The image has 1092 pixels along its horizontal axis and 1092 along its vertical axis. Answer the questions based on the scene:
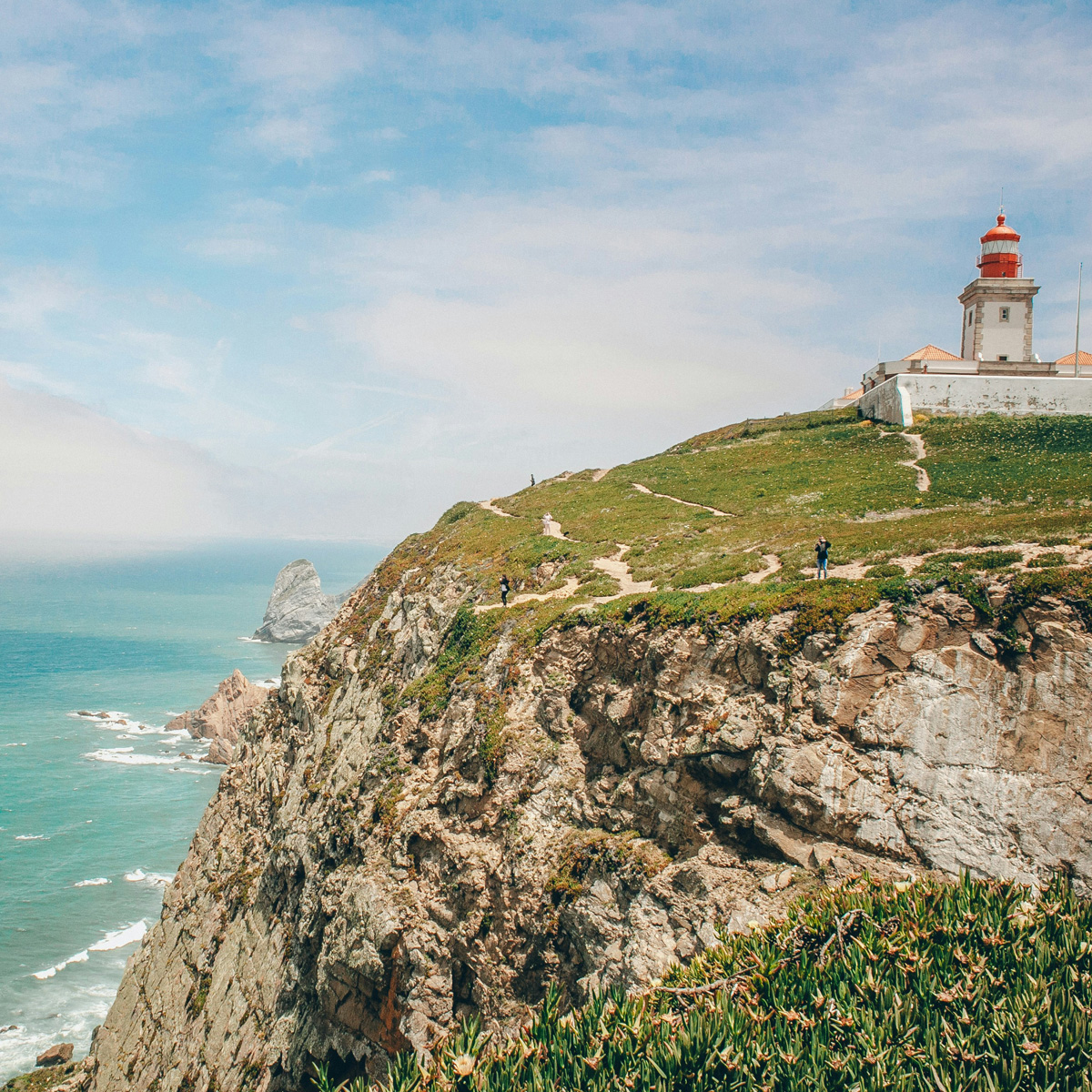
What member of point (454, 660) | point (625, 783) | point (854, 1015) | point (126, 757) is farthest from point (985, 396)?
point (126, 757)

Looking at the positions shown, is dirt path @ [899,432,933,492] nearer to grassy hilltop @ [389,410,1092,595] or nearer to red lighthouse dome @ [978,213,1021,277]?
grassy hilltop @ [389,410,1092,595]

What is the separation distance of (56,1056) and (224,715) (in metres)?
64.3

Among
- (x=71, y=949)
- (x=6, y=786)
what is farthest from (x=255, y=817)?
(x=6, y=786)

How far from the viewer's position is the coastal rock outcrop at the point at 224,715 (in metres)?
107

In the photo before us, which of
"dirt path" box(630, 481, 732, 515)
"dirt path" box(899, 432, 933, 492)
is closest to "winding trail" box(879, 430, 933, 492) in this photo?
"dirt path" box(899, 432, 933, 492)

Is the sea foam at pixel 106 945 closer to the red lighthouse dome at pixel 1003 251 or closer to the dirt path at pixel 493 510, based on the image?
the dirt path at pixel 493 510

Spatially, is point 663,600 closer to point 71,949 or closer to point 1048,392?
point 1048,392

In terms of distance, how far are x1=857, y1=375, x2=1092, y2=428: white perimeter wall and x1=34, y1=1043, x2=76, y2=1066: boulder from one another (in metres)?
70.3

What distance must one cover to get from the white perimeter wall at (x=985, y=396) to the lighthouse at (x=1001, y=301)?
18.7 feet

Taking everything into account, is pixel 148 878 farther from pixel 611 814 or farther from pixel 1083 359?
pixel 1083 359

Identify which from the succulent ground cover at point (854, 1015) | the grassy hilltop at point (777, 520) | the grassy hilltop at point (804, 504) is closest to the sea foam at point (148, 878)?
the grassy hilltop at point (777, 520)

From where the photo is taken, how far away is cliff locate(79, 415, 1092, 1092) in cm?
1775

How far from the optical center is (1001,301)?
55125 millimetres

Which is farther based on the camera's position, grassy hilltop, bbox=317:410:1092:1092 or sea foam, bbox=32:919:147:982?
sea foam, bbox=32:919:147:982
